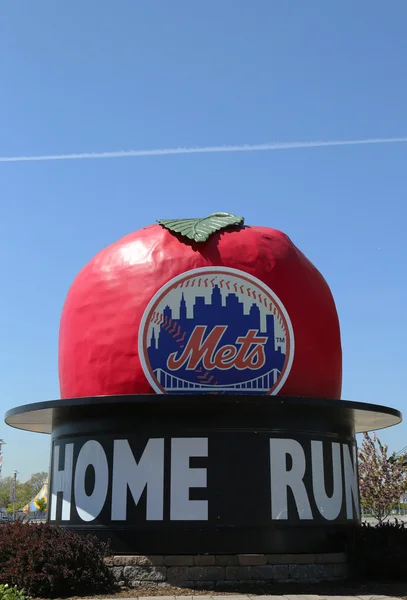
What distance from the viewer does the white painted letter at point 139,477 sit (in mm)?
13234

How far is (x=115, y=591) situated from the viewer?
12.3 m

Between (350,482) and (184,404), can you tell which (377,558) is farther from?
(184,404)

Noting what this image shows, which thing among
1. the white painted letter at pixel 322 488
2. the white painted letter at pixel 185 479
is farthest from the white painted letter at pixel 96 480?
the white painted letter at pixel 322 488

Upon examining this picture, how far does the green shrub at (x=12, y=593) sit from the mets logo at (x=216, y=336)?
14.2 feet

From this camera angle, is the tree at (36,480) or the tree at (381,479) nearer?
Answer: the tree at (381,479)

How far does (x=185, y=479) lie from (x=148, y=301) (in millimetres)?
3620

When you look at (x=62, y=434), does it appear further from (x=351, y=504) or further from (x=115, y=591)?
(x=351, y=504)

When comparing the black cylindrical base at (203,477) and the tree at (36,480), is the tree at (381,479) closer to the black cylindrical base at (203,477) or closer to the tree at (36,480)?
the black cylindrical base at (203,477)

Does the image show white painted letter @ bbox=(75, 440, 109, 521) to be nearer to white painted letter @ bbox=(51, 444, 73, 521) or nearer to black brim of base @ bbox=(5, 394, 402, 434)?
white painted letter @ bbox=(51, 444, 73, 521)

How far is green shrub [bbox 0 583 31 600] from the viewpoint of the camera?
1084 cm

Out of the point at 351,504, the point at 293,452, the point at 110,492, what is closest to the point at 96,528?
the point at 110,492

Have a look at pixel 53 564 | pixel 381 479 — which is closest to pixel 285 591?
pixel 53 564

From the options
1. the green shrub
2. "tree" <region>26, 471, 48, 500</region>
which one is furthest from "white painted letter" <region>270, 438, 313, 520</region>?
"tree" <region>26, 471, 48, 500</region>

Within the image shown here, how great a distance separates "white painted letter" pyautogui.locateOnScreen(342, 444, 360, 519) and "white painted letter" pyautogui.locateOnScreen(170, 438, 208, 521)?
3393mm
